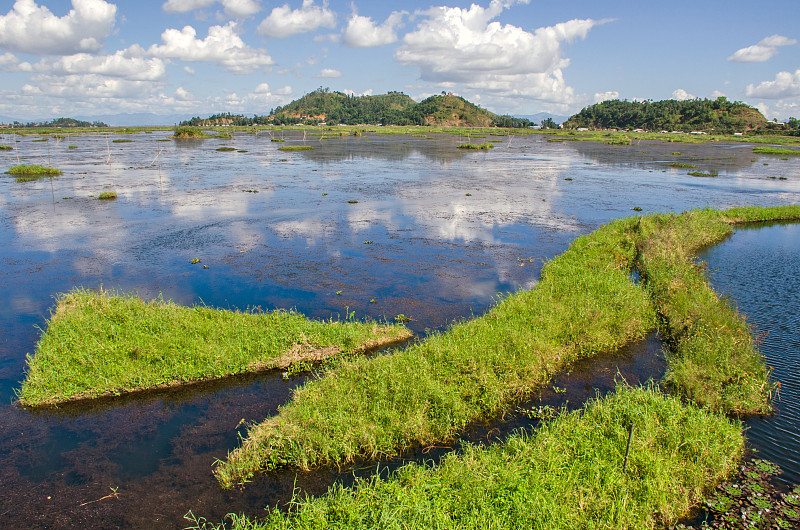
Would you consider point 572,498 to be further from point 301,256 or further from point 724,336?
point 301,256

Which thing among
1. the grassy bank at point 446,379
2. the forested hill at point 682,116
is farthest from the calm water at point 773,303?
the forested hill at point 682,116

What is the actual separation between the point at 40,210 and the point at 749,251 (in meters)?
36.6

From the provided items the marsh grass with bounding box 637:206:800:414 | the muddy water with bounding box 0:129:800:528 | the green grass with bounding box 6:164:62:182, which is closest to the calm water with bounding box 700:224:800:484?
the marsh grass with bounding box 637:206:800:414

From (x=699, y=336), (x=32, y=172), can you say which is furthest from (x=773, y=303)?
(x=32, y=172)

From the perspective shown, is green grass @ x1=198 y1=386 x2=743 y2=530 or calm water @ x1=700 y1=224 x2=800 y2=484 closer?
green grass @ x1=198 y1=386 x2=743 y2=530

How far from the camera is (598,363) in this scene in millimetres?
11883

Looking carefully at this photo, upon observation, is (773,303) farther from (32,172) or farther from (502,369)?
(32,172)

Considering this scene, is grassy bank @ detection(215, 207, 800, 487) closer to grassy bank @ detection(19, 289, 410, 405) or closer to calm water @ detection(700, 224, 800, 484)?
calm water @ detection(700, 224, 800, 484)

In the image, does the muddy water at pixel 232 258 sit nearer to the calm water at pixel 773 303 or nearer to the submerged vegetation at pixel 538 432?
the submerged vegetation at pixel 538 432

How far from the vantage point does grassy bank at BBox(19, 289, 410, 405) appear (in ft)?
33.4

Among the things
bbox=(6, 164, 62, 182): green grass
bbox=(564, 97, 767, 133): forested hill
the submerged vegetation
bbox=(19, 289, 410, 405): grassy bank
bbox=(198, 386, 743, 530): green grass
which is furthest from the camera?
bbox=(564, 97, 767, 133): forested hill

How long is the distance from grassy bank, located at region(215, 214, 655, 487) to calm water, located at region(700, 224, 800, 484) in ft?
10.4

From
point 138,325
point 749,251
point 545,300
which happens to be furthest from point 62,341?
point 749,251

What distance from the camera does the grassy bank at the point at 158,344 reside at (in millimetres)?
10180
